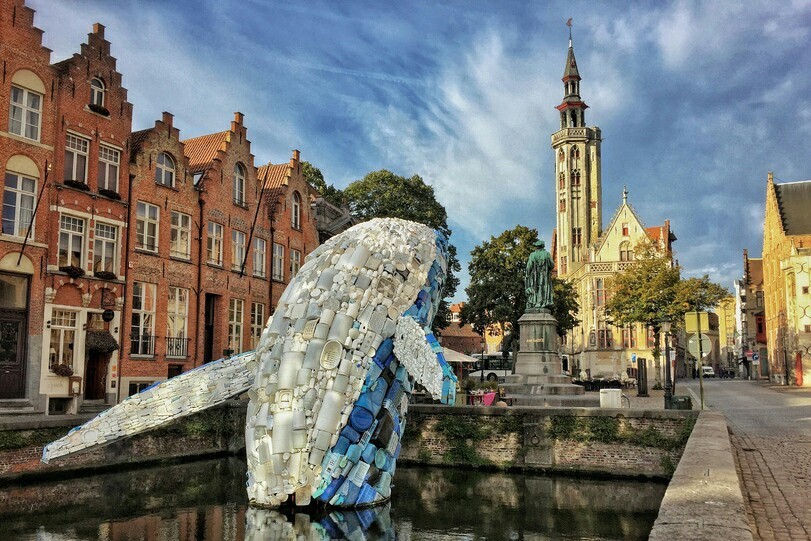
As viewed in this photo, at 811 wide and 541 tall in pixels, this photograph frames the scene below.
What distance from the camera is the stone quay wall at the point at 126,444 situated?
48.7ft

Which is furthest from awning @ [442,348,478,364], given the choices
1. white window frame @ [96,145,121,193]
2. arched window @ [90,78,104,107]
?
arched window @ [90,78,104,107]

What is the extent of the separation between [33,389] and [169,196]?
888 cm

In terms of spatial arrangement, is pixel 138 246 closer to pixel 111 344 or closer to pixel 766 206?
pixel 111 344

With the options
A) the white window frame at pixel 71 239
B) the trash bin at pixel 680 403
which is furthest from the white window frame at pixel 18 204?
the trash bin at pixel 680 403

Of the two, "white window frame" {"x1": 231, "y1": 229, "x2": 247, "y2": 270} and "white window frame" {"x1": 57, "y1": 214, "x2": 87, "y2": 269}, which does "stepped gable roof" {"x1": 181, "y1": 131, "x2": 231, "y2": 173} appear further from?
"white window frame" {"x1": 57, "y1": 214, "x2": 87, "y2": 269}

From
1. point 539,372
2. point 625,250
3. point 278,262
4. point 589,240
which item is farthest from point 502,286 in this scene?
point 589,240

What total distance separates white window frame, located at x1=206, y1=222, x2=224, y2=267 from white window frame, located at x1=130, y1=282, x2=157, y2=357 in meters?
3.40

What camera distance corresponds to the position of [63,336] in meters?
21.7

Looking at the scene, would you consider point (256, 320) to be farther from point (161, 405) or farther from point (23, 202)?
point (161, 405)

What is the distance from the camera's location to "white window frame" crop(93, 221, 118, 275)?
23062 millimetres

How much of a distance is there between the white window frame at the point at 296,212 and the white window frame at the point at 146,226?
30.1 feet

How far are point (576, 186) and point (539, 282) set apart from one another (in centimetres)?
5718

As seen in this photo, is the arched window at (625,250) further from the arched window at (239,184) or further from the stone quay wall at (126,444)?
the stone quay wall at (126,444)

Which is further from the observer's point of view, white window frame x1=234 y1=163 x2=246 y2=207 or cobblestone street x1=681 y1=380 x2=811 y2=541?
white window frame x1=234 y1=163 x2=246 y2=207
